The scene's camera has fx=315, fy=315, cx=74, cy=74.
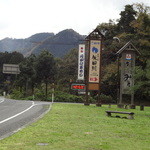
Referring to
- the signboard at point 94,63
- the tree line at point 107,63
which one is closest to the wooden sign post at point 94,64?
the signboard at point 94,63

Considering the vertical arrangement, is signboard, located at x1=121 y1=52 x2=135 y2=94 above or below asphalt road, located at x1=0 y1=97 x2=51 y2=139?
above

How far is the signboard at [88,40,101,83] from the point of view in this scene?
32812 mm

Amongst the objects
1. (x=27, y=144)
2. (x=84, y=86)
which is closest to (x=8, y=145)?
(x=27, y=144)

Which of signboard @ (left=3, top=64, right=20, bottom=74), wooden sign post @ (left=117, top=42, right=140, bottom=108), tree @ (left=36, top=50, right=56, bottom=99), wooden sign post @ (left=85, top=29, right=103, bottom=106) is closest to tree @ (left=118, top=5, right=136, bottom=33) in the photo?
tree @ (left=36, top=50, right=56, bottom=99)

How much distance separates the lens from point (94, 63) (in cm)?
3281

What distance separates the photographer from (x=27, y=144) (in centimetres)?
884

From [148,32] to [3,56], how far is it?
66.2 meters

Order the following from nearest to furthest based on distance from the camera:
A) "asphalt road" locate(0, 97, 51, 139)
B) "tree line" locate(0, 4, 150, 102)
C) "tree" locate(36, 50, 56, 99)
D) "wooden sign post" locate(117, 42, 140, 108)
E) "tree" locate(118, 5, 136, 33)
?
1. "asphalt road" locate(0, 97, 51, 139)
2. "wooden sign post" locate(117, 42, 140, 108)
3. "tree line" locate(0, 4, 150, 102)
4. "tree" locate(36, 50, 56, 99)
5. "tree" locate(118, 5, 136, 33)

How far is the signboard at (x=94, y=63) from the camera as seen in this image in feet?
108

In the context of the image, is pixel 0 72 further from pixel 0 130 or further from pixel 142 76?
pixel 0 130

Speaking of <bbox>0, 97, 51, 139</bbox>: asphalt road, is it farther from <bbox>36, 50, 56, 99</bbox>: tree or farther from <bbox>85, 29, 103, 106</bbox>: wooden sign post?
<bbox>36, 50, 56, 99</bbox>: tree

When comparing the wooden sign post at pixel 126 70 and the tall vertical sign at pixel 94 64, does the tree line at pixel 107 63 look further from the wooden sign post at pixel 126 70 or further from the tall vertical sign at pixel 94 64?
the tall vertical sign at pixel 94 64

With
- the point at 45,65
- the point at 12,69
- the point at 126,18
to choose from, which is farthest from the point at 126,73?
the point at 12,69

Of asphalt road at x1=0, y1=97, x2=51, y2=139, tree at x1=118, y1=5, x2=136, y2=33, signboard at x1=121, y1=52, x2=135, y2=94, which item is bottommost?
asphalt road at x1=0, y1=97, x2=51, y2=139
